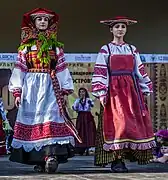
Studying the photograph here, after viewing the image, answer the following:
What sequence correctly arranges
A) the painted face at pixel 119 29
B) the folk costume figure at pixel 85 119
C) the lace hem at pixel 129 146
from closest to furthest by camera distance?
the lace hem at pixel 129 146 < the painted face at pixel 119 29 < the folk costume figure at pixel 85 119

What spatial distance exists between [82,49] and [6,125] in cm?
480

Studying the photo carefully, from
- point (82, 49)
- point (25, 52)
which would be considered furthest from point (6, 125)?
point (82, 49)

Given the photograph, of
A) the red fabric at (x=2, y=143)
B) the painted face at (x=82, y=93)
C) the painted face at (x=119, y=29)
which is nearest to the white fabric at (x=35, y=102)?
the painted face at (x=119, y=29)

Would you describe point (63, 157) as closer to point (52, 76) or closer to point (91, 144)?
point (52, 76)

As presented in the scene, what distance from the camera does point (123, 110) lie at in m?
6.32

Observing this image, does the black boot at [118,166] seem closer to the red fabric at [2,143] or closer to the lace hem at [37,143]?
the lace hem at [37,143]

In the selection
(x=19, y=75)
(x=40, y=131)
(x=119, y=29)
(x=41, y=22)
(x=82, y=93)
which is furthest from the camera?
(x=82, y=93)

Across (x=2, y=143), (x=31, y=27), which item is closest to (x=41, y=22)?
(x=31, y=27)

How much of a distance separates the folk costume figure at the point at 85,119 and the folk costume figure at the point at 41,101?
3690 millimetres

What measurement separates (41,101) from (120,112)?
2.67 ft

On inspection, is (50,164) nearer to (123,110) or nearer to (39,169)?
(39,169)

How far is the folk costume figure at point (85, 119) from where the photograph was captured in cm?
1001

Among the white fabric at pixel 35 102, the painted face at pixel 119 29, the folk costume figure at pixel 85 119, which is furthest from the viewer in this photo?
the folk costume figure at pixel 85 119

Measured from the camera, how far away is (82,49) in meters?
14.0
